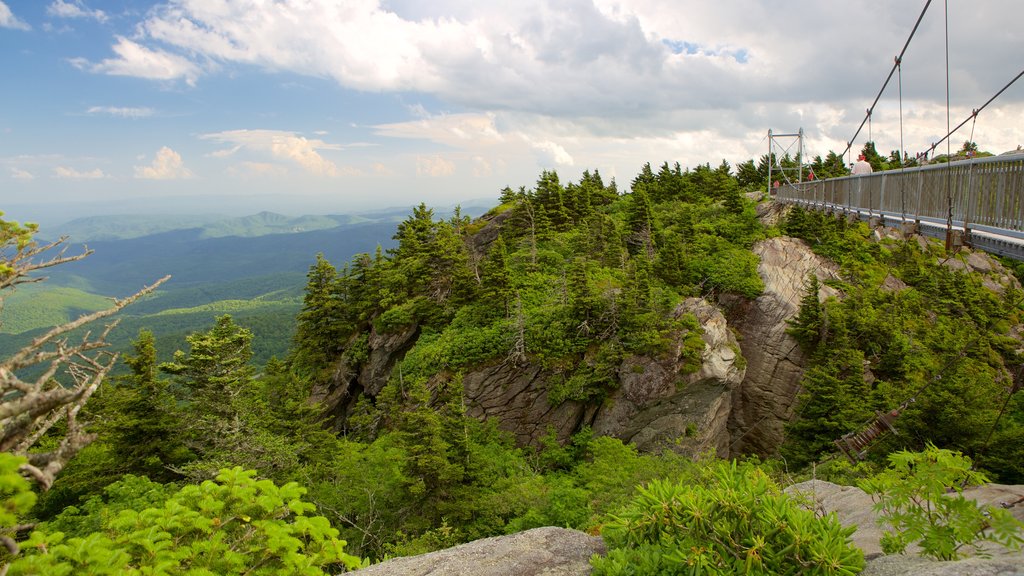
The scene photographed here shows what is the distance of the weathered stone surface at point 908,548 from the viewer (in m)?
5.04

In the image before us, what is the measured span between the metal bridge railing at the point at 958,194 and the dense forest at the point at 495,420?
1.05 m

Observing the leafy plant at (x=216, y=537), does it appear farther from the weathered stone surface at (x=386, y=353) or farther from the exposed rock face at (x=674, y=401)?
the weathered stone surface at (x=386, y=353)

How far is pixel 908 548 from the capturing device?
656 cm

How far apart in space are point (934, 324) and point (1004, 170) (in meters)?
22.5

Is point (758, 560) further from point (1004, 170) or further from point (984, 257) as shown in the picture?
point (984, 257)

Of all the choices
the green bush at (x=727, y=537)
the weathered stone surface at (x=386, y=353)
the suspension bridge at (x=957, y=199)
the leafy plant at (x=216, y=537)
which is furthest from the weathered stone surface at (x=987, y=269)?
the leafy plant at (x=216, y=537)

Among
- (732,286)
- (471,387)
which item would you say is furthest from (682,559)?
(732,286)

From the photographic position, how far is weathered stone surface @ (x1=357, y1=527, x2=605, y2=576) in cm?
736

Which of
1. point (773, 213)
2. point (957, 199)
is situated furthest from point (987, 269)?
point (957, 199)

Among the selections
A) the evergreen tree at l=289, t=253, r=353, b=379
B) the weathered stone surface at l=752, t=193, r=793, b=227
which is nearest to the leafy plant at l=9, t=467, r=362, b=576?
the evergreen tree at l=289, t=253, r=353, b=379

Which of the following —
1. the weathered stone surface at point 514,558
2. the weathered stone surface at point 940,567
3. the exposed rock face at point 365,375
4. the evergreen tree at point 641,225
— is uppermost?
the evergreen tree at point 641,225

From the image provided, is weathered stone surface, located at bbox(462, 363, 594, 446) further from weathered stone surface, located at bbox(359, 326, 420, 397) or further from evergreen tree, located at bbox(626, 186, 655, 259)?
evergreen tree, located at bbox(626, 186, 655, 259)

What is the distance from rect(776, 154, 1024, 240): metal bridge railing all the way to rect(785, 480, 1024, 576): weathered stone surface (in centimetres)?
435

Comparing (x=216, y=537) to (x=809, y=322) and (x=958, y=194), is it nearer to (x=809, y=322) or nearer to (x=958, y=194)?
(x=958, y=194)
